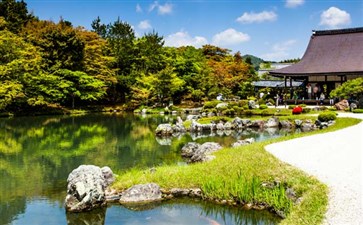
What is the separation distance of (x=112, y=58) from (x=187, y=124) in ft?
66.7

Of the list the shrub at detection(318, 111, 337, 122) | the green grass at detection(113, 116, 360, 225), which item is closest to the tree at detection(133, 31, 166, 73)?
the shrub at detection(318, 111, 337, 122)

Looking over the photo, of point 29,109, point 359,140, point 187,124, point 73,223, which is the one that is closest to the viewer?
point 73,223

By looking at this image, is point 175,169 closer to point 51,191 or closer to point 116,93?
point 51,191

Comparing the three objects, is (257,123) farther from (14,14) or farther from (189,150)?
(14,14)

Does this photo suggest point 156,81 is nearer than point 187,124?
No

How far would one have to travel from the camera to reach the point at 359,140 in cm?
1249

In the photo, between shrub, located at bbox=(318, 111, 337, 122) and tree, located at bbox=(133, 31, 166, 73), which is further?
tree, located at bbox=(133, 31, 166, 73)

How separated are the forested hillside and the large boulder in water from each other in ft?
84.2

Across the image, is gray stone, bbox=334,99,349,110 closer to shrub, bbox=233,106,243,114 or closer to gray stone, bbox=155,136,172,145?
shrub, bbox=233,106,243,114

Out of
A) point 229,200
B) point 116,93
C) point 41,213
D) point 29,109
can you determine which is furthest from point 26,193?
point 116,93

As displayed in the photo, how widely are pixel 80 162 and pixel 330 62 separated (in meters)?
25.3

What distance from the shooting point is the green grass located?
21.7ft

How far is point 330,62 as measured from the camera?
3222 centimetres

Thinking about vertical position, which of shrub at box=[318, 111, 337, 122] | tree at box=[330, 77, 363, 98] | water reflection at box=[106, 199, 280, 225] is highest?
tree at box=[330, 77, 363, 98]
